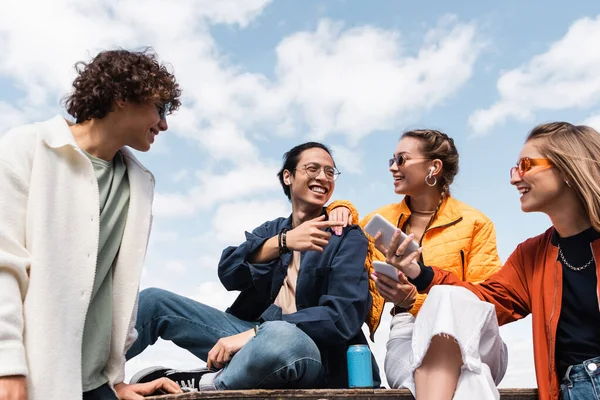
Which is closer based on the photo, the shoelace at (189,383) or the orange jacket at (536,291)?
the orange jacket at (536,291)

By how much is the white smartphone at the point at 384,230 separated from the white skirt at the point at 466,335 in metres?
0.43

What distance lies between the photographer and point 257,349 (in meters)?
3.22

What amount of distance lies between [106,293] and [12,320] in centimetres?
53

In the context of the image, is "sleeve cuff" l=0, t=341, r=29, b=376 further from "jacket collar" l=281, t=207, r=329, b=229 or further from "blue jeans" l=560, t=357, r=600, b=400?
"blue jeans" l=560, t=357, r=600, b=400

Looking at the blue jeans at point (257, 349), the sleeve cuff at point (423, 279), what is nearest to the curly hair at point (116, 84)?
the blue jeans at point (257, 349)

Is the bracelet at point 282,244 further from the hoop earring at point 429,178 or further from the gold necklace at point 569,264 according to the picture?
the gold necklace at point 569,264

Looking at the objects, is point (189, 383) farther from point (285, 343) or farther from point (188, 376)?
point (285, 343)

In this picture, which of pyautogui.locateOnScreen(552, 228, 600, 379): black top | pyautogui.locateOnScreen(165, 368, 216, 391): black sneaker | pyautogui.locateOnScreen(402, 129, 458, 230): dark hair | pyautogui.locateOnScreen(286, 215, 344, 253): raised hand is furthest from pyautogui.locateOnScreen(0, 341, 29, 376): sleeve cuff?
pyautogui.locateOnScreen(402, 129, 458, 230): dark hair

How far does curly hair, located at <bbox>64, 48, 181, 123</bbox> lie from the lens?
2.99 meters

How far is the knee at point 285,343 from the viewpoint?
3.20 m

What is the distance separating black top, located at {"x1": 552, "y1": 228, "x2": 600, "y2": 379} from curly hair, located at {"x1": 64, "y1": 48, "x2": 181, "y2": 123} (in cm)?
237

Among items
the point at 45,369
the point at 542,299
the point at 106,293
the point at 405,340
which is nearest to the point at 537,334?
the point at 542,299

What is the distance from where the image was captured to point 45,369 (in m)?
2.54

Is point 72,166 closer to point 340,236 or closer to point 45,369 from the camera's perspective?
point 45,369
